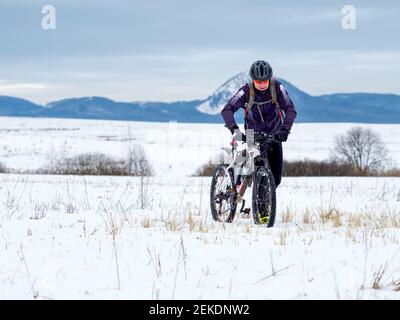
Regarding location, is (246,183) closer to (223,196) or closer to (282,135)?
(223,196)

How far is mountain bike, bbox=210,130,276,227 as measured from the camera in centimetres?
812

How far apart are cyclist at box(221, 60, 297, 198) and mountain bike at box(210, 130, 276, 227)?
6.9 inches

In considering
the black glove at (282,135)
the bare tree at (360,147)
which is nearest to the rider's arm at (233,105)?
the black glove at (282,135)

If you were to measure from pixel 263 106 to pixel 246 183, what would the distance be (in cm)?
101

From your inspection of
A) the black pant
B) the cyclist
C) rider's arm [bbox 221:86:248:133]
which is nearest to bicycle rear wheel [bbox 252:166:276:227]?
the cyclist

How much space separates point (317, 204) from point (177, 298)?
763 cm

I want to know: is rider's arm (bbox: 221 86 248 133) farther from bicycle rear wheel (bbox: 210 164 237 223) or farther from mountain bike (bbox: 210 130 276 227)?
bicycle rear wheel (bbox: 210 164 237 223)

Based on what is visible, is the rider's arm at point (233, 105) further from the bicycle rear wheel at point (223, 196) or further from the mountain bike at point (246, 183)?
the bicycle rear wheel at point (223, 196)

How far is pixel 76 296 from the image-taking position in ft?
14.6

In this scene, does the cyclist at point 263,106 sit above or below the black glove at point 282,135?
above

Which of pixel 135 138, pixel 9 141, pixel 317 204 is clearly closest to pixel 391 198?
pixel 317 204

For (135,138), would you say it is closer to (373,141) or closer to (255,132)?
(373,141)

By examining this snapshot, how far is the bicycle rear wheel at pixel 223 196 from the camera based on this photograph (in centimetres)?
868

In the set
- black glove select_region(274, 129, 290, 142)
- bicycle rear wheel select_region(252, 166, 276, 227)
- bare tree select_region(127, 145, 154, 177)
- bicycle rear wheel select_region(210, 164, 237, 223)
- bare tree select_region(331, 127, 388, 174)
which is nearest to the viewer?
bicycle rear wheel select_region(252, 166, 276, 227)
